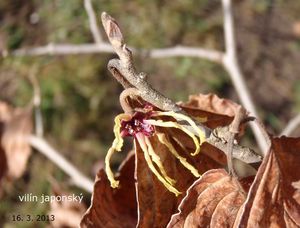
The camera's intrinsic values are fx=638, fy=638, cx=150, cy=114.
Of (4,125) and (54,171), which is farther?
(54,171)

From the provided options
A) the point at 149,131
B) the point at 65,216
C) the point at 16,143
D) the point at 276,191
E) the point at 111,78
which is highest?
the point at 111,78

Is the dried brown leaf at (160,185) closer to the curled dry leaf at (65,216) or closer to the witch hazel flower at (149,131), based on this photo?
the witch hazel flower at (149,131)

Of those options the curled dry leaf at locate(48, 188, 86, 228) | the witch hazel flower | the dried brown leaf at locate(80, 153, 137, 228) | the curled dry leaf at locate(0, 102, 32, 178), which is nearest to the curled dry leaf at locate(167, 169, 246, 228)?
the witch hazel flower

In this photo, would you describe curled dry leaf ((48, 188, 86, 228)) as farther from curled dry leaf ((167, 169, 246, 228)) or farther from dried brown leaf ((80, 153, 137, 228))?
curled dry leaf ((167, 169, 246, 228))

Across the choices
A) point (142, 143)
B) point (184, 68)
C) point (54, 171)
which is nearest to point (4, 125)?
point (54, 171)

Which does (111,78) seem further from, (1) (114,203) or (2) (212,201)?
(2) (212,201)

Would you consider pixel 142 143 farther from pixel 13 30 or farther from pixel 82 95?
pixel 13 30

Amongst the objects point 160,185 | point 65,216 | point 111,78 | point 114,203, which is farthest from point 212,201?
point 111,78

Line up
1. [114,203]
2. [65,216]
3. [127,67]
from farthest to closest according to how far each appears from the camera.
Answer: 1. [65,216]
2. [114,203]
3. [127,67]
